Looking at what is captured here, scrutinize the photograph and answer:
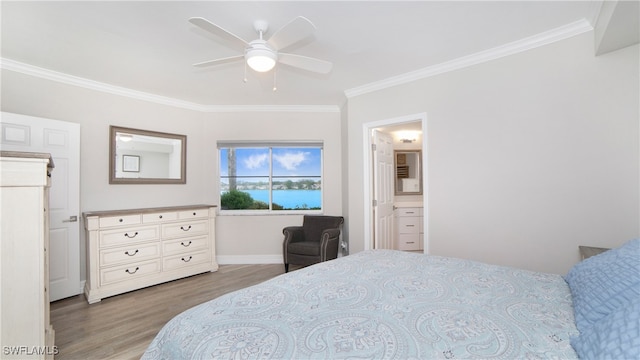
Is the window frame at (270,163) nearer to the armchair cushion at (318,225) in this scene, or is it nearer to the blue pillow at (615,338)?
the armchair cushion at (318,225)

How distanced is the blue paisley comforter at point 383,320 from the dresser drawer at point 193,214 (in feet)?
8.77

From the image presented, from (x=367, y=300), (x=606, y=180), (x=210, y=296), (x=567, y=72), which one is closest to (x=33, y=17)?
(x=210, y=296)

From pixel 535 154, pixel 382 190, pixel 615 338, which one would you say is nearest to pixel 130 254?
pixel 382 190

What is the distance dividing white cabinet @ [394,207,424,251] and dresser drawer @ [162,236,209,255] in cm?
311

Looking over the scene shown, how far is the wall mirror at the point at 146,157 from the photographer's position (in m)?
3.52

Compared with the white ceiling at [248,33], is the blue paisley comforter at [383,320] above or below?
below

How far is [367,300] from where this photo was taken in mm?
1240

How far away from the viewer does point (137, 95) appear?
12.0 feet

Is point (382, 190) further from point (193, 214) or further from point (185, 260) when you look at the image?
point (185, 260)

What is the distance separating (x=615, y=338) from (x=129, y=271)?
3884mm

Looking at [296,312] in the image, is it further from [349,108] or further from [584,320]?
[349,108]

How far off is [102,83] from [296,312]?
149 inches

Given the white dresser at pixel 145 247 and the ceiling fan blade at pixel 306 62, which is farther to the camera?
the white dresser at pixel 145 247

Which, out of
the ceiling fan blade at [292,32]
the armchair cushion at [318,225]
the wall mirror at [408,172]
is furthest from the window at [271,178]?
the ceiling fan blade at [292,32]
